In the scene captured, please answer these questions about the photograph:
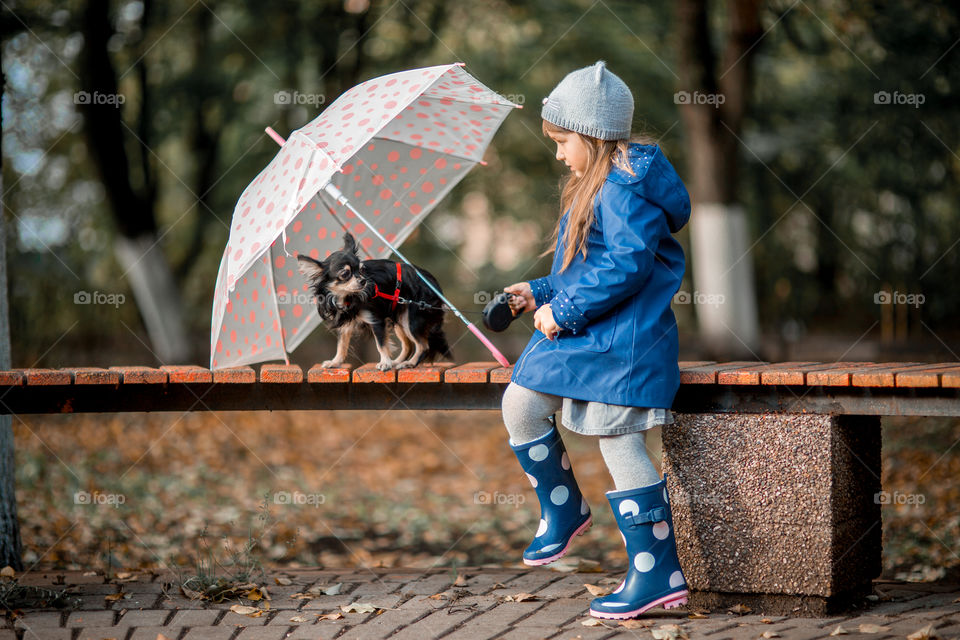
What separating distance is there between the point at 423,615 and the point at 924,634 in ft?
6.19

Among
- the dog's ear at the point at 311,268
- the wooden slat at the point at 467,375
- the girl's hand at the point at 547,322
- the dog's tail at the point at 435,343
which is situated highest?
the dog's ear at the point at 311,268

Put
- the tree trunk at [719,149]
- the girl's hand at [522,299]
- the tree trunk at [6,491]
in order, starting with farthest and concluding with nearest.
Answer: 1. the tree trunk at [719,149]
2. the tree trunk at [6,491]
3. the girl's hand at [522,299]

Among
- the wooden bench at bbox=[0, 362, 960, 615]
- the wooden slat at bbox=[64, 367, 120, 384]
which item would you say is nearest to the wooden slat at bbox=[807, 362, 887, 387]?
the wooden bench at bbox=[0, 362, 960, 615]

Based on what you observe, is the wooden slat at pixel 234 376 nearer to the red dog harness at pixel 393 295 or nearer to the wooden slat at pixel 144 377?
the wooden slat at pixel 144 377

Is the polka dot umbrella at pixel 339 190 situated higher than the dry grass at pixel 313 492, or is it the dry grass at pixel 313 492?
the polka dot umbrella at pixel 339 190

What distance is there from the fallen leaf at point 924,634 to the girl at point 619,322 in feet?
2.68

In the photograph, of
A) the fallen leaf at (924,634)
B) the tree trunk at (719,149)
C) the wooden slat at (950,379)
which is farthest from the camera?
the tree trunk at (719,149)

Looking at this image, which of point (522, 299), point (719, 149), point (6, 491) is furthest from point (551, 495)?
point (719, 149)

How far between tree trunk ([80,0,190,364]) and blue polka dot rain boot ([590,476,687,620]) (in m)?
9.69

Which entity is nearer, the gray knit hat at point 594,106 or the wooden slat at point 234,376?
the gray knit hat at point 594,106

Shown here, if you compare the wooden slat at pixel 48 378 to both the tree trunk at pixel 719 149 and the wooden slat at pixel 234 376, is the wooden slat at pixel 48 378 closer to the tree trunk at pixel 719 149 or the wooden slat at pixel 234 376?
the wooden slat at pixel 234 376

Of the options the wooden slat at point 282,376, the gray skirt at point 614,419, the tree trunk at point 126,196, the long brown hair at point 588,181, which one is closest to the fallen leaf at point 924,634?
the gray skirt at point 614,419

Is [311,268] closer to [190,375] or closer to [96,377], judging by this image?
[190,375]

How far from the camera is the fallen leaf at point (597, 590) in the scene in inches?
171
